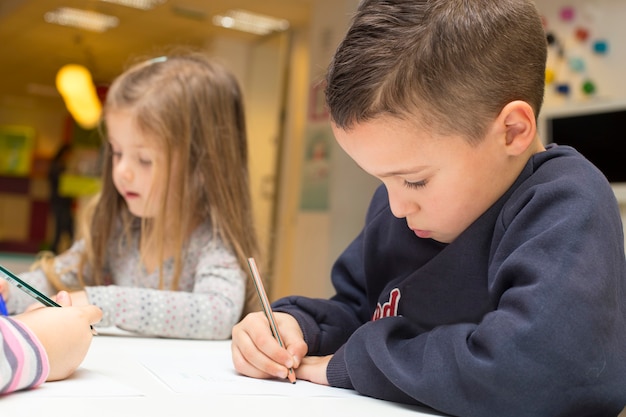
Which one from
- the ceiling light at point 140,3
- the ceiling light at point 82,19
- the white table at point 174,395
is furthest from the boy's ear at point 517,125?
the ceiling light at point 82,19

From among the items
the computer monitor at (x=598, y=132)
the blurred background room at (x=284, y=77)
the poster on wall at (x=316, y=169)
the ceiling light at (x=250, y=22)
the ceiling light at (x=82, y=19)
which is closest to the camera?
the computer monitor at (x=598, y=132)

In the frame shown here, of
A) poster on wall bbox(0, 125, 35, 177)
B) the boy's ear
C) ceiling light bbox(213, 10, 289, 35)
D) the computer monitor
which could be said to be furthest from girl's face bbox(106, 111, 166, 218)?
poster on wall bbox(0, 125, 35, 177)

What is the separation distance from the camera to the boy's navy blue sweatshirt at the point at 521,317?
50 cm

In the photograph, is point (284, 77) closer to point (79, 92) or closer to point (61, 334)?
point (79, 92)

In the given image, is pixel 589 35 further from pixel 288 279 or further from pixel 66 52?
pixel 66 52

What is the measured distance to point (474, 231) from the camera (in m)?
0.64

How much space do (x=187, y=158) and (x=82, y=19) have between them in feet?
17.0

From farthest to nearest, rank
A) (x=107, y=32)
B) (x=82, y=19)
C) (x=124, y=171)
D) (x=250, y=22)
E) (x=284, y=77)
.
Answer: (x=107, y=32) → (x=82, y=19) → (x=284, y=77) → (x=250, y=22) → (x=124, y=171)

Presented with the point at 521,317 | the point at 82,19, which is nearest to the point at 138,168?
the point at 521,317

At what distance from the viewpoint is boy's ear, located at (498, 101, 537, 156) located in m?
0.61

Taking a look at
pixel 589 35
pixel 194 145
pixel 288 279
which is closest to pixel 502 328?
pixel 194 145

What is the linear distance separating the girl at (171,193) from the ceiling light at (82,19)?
4.75m

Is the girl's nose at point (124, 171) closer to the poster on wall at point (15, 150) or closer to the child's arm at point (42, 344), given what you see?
the child's arm at point (42, 344)

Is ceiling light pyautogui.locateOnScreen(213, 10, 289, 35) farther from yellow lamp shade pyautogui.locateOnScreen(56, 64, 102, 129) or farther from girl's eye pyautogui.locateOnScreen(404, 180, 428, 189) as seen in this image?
girl's eye pyautogui.locateOnScreen(404, 180, 428, 189)
